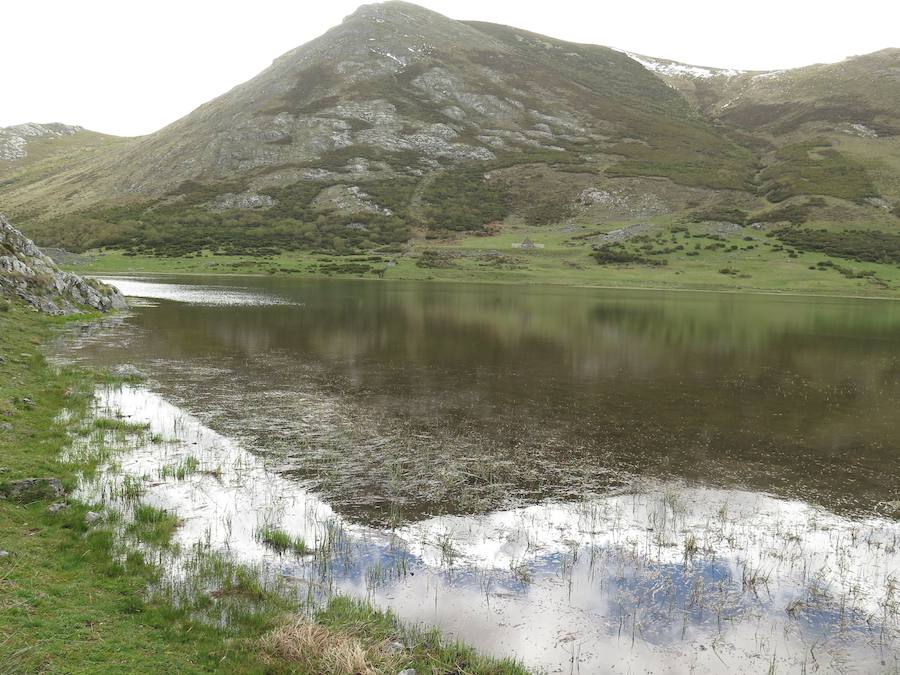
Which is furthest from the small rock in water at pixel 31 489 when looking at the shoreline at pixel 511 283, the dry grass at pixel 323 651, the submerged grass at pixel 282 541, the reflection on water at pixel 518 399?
the shoreline at pixel 511 283

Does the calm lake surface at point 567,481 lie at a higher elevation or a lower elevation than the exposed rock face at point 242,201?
lower

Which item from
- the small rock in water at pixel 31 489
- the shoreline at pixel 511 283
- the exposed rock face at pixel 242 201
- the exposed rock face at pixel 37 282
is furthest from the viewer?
the exposed rock face at pixel 242 201

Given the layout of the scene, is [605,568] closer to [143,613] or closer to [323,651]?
[323,651]

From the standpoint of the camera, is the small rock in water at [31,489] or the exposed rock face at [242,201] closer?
the small rock in water at [31,489]

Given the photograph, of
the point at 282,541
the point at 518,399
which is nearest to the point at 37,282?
the point at 518,399

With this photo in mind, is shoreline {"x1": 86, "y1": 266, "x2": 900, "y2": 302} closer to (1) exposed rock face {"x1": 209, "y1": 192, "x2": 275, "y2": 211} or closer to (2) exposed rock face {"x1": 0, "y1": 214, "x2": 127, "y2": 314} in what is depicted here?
(1) exposed rock face {"x1": 209, "y1": 192, "x2": 275, "y2": 211}

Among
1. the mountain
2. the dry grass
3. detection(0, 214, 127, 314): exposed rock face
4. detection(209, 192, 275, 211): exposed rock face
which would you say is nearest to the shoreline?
the mountain

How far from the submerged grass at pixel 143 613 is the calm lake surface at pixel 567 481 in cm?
→ 96

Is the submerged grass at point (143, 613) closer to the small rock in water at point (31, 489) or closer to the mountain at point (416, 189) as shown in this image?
the small rock in water at point (31, 489)

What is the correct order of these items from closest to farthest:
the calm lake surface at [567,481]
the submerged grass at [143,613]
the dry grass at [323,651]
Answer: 1. the submerged grass at [143,613]
2. the dry grass at [323,651]
3. the calm lake surface at [567,481]

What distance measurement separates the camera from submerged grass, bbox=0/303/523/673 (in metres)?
7.91

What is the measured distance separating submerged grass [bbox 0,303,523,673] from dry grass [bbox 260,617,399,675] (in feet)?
0.06

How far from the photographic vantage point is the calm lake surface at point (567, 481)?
10367 mm

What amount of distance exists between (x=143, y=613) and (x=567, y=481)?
11462 millimetres
